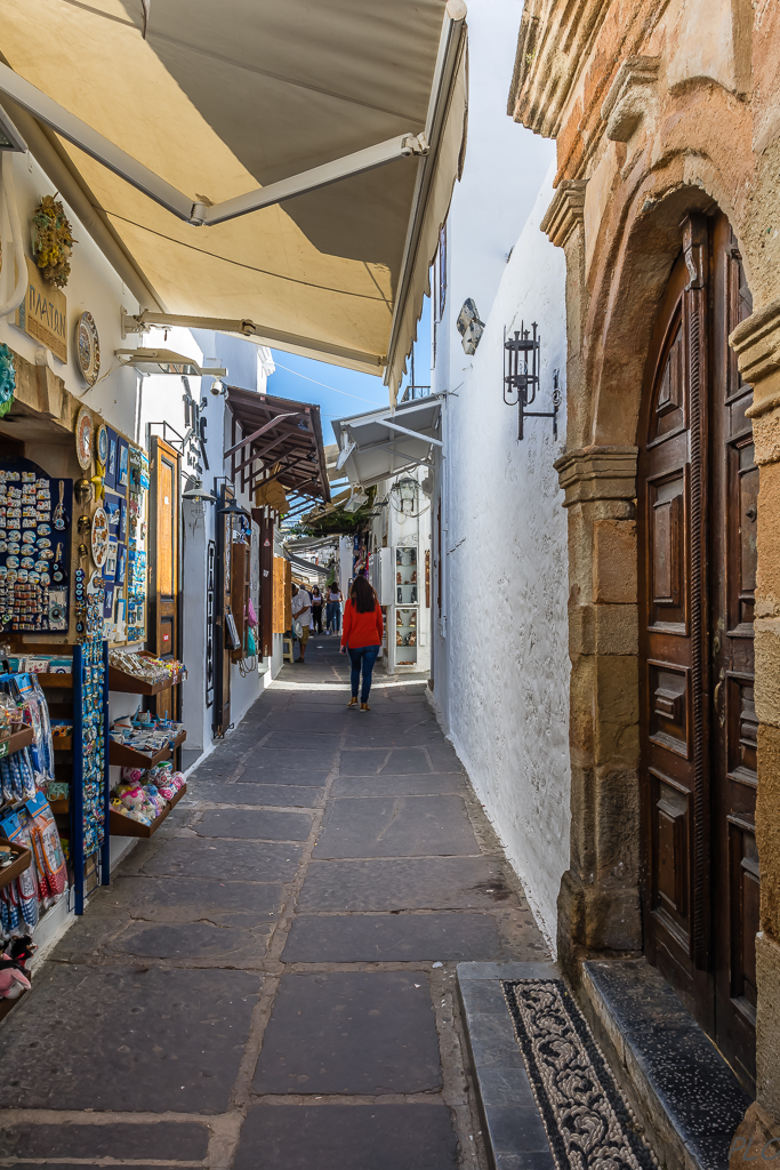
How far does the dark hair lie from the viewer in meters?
9.82

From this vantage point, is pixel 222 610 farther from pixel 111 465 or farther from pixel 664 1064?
pixel 664 1064

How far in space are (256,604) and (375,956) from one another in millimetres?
7114

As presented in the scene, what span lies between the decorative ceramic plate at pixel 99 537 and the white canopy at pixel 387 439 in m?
4.72

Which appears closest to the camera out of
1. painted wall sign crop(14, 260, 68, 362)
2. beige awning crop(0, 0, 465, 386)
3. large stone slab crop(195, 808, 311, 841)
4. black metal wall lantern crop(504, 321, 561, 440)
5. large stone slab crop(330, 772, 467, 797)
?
beige awning crop(0, 0, 465, 386)

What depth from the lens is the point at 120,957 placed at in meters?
3.31

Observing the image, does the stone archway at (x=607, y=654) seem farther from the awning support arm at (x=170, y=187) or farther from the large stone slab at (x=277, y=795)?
the large stone slab at (x=277, y=795)

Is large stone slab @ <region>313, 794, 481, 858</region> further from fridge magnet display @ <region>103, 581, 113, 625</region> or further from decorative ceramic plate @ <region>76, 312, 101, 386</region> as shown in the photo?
decorative ceramic plate @ <region>76, 312, 101, 386</region>

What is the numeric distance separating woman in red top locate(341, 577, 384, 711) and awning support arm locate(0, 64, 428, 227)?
22.3 feet

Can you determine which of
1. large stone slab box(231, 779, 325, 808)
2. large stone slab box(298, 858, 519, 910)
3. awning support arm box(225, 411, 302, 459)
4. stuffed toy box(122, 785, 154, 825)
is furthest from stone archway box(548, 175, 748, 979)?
awning support arm box(225, 411, 302, 459)

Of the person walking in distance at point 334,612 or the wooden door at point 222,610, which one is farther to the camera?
the person walking in distance at point 334,612

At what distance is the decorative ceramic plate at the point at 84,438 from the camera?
149 inches

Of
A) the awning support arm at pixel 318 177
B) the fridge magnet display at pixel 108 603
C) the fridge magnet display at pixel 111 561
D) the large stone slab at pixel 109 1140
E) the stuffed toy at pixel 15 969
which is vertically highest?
the awning support arm at pixel 318 177

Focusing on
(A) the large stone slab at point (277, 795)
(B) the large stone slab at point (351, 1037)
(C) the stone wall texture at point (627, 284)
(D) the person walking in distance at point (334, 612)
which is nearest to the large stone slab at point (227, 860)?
(A) the large stone slab at point (277, 795)

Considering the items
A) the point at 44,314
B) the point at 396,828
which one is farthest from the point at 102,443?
the point at 396,828
